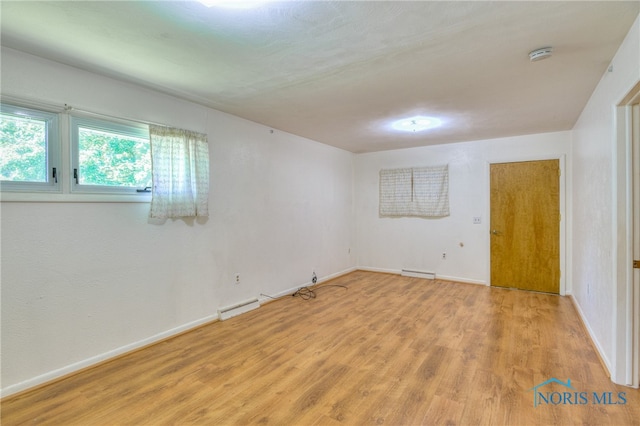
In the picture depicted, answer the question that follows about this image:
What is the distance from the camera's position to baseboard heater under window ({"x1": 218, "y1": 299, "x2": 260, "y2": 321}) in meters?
3.45

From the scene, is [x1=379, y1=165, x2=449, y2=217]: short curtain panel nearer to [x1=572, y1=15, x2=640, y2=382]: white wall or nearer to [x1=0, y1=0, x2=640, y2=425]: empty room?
[x1=0, y1=0, x2=640, y2=425]: empty room

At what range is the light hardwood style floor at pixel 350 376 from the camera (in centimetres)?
188

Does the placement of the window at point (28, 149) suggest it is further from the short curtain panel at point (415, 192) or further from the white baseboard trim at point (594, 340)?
the short curtain panel at point (415, 192)

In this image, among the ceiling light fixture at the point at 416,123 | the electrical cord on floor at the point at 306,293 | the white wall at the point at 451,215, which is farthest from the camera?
the white wall at the point at 451,215

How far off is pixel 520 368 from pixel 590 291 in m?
1.37

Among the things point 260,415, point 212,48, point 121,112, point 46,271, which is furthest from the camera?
point 121,112

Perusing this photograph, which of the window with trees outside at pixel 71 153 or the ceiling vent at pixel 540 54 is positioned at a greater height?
the ceiling vent at pixel 540 54

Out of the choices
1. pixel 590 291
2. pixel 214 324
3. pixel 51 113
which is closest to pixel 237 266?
pixel 214 324

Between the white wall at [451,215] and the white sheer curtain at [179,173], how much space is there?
358 cm

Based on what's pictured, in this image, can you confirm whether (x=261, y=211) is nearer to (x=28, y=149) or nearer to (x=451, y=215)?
(x=28, y=149)

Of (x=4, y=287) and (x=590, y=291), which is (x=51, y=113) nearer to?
(x=4, y=287)

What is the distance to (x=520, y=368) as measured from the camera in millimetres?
2393

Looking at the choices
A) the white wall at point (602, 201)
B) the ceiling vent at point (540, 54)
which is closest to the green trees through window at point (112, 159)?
the ceiling vent at point (540, 54)

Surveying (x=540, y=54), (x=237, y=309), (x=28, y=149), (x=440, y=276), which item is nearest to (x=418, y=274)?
(x=440, y=276)
